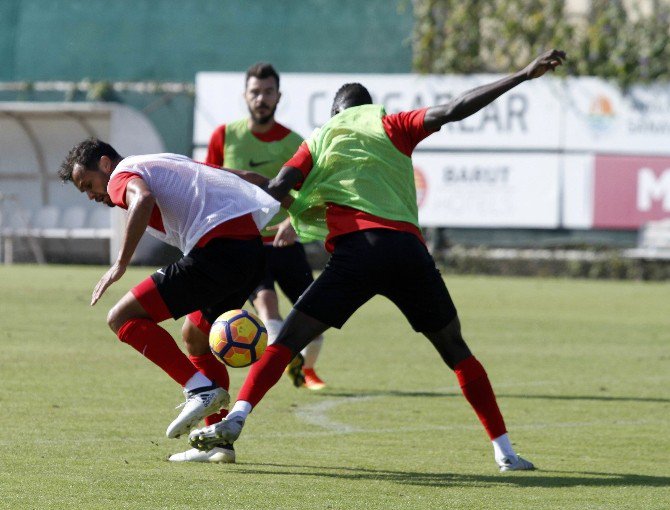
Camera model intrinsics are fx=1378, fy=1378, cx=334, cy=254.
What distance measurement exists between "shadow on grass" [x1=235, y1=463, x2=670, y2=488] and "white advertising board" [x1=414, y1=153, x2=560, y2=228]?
20.5 meters

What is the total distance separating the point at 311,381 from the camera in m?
11.1

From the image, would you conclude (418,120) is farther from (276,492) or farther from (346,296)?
(276,492)

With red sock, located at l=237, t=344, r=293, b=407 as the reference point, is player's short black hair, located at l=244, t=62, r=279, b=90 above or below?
above

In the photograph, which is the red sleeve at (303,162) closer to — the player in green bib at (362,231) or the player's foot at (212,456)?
the player in green bib at (362,231)

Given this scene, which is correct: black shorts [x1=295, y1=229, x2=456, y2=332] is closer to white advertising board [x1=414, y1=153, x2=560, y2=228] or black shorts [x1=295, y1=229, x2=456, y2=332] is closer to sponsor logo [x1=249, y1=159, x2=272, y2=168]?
sponsor logo [x1=249, y1=159, x2=272, y2=168]

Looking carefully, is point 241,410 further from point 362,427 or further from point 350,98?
point 362,427

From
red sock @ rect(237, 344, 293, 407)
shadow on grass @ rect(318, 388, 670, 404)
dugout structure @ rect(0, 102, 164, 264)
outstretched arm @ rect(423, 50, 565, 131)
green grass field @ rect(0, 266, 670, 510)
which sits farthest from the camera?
dugout structure @ rect(0, 102, 164, 264)

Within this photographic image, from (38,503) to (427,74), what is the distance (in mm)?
23569

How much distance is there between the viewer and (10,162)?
3136 centimetres

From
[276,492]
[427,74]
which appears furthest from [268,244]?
[427,74]

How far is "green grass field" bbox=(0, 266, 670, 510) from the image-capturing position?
6.58 metres

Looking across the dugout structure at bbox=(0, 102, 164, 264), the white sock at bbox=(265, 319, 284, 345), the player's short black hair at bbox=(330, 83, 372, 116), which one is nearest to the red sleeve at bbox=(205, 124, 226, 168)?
the white sock at bbox=(265, 319, 284, 345)

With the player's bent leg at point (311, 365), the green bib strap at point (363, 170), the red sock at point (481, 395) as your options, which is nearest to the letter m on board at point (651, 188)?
the player's bent leg at point (311, 365)

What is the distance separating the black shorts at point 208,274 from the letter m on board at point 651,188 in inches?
827
